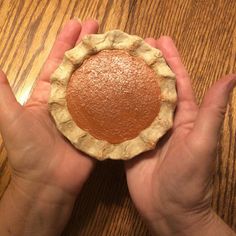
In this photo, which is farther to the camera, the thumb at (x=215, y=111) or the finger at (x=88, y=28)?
the finger at (x=88, y=28)

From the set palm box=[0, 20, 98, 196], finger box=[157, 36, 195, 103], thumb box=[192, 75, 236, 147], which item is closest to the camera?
thumb box=[192, 75, 236, 147]

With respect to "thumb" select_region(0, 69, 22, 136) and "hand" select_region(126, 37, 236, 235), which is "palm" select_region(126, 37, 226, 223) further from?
"thumb" select_region(0, 69, 22, 136)

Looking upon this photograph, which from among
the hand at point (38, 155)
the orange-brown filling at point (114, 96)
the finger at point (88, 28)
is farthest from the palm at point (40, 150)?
the finger at point (88, 28)

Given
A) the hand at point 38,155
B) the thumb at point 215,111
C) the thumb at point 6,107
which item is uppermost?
the thumb at point 215,111

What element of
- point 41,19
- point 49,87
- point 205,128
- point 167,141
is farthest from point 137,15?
point 205,128

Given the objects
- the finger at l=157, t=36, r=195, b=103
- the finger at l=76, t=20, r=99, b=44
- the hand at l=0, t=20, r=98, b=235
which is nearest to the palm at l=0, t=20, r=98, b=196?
the hand at l=0, t=20, r=98, b=235

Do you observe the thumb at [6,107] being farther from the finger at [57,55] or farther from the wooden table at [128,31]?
the wooden table at [128,31]
